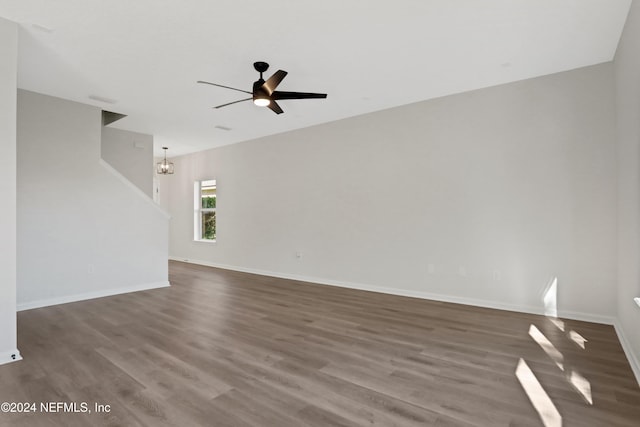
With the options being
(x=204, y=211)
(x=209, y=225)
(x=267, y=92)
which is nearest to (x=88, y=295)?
(x=209, y=225)

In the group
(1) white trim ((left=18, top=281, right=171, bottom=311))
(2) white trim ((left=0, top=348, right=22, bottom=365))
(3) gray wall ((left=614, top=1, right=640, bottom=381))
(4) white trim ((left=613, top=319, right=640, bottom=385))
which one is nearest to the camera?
(4) white trim ((left=613, top=319, right=640, bottom=385))

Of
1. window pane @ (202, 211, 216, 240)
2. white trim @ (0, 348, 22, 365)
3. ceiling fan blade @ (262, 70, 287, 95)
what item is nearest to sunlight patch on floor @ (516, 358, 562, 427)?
ceiling fan blade @ (262, 70, 287, 95)

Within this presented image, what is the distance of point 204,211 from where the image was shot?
885 cm

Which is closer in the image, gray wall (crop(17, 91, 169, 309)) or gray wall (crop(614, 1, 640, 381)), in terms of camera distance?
gray wall (crop(614, 1, 640, 381))

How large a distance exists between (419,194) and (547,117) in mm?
1837

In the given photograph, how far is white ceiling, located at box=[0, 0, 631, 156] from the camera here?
2.86 metres

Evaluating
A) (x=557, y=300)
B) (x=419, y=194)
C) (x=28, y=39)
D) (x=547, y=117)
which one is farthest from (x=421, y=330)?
(x=28, y=39)

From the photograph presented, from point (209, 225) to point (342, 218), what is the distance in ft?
14.1

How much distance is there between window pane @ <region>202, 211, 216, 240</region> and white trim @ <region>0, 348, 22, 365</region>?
19.1ft

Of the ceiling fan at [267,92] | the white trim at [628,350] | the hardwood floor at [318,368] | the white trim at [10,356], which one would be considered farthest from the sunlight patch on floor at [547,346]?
the white trim at [10,356]

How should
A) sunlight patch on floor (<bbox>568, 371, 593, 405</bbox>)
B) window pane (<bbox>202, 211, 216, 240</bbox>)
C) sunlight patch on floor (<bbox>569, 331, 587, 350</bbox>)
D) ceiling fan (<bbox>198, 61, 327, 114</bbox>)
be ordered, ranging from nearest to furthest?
sunlight patch on floor (<bbox>568, 371, 593, 405</bbox>)
sunlight patch on floor (<bbox>569, 331, 587, 350</bbox>)
ceiling fan (<bbox>198, 61, 327, 114</bbox>)
window pane (<bbox>202, 211, 216, 240</bbox>)

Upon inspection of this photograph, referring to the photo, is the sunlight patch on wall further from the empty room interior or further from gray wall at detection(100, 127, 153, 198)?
gray wall at detection(100, 127, 153, 198)

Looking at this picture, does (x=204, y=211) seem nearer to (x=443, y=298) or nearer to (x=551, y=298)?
(x=443, y=298)

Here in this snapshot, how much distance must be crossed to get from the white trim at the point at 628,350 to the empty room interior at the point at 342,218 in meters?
0.03
